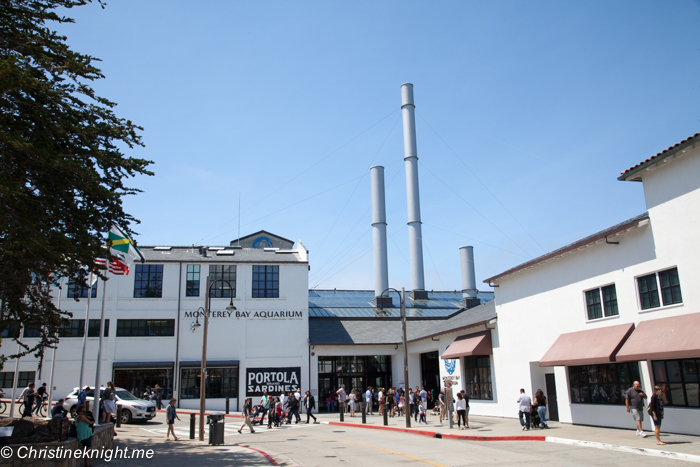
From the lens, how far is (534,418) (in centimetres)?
2066

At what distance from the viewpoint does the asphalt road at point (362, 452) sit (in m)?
13.1

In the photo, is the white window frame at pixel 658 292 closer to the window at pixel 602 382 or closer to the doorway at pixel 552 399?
the window at pixel 602 382

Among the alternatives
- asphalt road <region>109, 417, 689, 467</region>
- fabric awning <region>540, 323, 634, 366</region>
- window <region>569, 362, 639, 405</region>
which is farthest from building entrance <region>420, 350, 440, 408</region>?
fabric awning <region>540, 323, 634, 366</region>

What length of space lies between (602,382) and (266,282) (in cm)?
2440

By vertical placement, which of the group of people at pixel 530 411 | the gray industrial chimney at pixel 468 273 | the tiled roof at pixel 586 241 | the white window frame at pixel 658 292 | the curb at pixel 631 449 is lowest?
the curb at pixel 631 449

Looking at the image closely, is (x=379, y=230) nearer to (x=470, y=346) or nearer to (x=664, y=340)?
(x=470, y=346)

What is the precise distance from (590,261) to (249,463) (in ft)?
46.4

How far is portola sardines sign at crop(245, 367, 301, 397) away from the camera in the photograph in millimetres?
36334

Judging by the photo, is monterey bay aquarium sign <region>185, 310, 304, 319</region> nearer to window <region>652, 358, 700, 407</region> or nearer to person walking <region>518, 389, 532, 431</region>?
person walking <region>518, 389, 532, 431</region>

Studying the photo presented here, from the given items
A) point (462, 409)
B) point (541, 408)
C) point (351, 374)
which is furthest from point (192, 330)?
point (541, 408)

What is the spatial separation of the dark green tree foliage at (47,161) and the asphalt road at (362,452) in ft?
18.2

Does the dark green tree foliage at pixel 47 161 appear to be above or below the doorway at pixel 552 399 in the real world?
above

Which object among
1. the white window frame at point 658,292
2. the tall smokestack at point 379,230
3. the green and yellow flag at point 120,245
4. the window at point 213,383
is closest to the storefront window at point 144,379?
the window at point 213,383

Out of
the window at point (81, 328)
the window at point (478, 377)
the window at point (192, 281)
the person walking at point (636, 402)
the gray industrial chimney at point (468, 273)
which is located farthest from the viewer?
the gray industrial chimney at point (468, 273)
